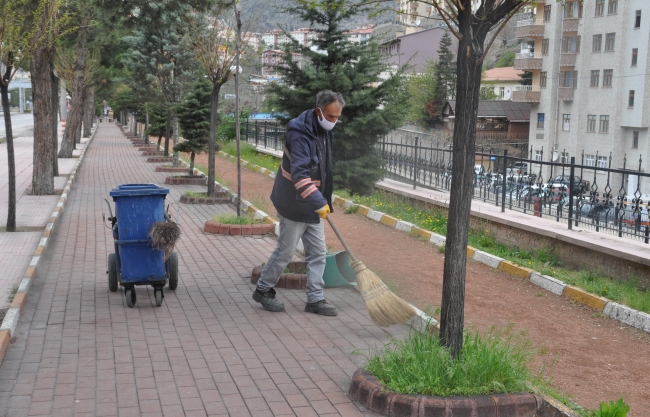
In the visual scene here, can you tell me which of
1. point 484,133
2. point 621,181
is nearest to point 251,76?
point 621,181

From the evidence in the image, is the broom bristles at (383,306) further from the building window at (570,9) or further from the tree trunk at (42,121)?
the tree trunk at (42,121)

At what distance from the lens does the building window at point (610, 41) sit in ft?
130

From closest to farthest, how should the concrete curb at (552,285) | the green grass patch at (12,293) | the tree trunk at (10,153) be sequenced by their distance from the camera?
the concrete curb at (552,285) → the green grass patch at (12,293) → the tree trunk at (10,153)

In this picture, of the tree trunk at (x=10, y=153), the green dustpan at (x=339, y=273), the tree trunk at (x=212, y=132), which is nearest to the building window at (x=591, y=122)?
the tree trunk at (x=212, y=132)

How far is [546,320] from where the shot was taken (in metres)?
6.95

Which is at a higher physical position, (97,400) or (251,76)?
(251,76)

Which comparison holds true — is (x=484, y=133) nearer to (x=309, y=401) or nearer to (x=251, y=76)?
(x=251, y=76)

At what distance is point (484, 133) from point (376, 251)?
139ft

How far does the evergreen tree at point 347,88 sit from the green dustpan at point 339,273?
19.6 feet

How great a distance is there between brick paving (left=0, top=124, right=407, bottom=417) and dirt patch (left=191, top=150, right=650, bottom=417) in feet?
3.56

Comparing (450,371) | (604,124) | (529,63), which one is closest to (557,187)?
(450,371)

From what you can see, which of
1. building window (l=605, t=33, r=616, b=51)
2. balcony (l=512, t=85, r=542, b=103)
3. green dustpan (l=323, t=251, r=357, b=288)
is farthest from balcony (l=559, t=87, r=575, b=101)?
green dustpan (l=323, t=251, r=357, b=288)

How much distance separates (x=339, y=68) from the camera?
13.5 meters

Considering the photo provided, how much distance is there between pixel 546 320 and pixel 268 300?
2.60 meters
